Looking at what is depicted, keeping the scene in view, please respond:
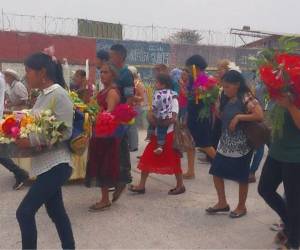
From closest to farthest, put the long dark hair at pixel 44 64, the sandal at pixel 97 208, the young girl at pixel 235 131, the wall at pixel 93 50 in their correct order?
the long dark hair at pixel 44 64 < the young girl at pixel 235 131 < the sandal at pixel 97 208 < the wall at pixel 93 50

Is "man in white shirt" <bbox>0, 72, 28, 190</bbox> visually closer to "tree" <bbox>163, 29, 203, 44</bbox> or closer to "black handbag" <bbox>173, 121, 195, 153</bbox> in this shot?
"black handbag" <bbox>173, 121, 195, 153</bbox>


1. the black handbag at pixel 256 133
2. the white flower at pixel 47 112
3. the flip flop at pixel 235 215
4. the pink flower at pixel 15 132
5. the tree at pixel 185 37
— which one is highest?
the tree at pixel 185 37

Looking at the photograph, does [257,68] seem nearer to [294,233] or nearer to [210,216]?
[294,233]

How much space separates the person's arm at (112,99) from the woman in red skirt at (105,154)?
27 mm

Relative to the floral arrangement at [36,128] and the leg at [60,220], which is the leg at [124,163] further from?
the floral arrangement at [36,128]

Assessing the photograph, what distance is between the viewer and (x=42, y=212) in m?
5.13

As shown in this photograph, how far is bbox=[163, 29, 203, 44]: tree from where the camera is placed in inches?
776

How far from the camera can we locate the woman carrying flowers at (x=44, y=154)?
3.36 meters

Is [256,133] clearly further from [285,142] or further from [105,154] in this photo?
[105,154]

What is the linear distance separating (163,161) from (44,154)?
2663 millimetres

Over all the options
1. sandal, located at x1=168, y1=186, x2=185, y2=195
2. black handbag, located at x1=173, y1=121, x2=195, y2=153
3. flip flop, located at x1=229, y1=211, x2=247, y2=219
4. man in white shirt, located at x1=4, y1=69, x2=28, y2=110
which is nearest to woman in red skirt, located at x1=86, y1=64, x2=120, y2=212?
sandal, located at x1=168, y1=186, x2=185, y2=195

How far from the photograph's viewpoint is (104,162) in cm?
510

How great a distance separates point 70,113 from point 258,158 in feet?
12.6

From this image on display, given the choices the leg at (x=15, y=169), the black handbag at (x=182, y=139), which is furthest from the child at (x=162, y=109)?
the leg at (x=15, y=169)
